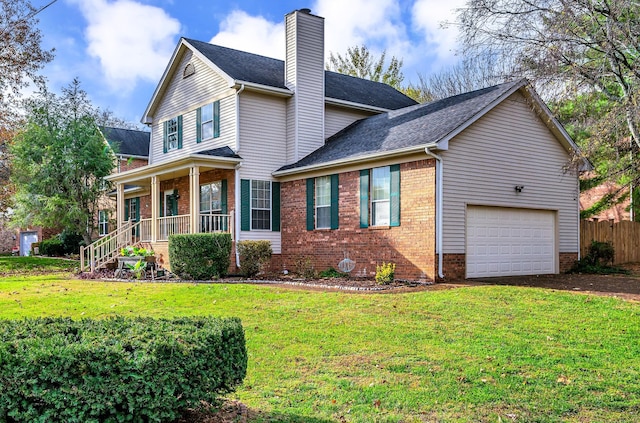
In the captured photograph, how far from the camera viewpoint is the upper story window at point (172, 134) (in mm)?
20656

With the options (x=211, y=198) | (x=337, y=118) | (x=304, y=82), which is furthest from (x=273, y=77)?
(x=211, y=198)

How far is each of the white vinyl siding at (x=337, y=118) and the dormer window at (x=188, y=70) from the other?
5034 millimetres

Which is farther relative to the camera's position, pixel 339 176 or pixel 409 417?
pixel 339 176

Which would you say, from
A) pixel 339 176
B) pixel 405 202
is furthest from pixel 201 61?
pixel 405 202

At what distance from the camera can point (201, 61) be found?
1933cm

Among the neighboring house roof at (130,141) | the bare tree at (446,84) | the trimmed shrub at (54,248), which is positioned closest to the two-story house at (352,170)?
the neighboring house roof at (130,141)

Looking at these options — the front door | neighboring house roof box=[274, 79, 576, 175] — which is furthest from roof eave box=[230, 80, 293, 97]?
the front door

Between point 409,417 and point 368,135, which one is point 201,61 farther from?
point 409,417

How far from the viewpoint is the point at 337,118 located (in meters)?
19.5

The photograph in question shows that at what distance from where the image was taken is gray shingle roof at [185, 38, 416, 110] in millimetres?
18272

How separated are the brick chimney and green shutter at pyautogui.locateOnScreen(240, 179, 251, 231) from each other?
1.86 meters

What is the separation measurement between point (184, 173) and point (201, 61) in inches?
158

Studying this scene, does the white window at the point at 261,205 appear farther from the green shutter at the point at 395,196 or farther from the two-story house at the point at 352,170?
the green shutter at the point at 395,196

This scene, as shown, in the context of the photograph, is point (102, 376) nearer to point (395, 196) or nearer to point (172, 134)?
point (395, 196)
